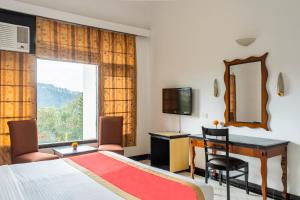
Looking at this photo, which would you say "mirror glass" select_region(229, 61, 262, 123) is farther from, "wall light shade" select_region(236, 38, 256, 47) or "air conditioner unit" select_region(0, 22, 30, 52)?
"air conditioner unit" select_region(0, 22, 30, 52)

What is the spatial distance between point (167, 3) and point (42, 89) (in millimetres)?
2994

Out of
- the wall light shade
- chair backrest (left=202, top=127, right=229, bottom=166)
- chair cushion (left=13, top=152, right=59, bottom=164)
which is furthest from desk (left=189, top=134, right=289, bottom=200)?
chair cushion (left=13, top=152, right=59, bottom=164)

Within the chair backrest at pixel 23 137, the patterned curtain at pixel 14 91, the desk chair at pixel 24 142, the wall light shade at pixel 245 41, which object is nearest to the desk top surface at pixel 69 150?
→ the desk chair at pixel 24 142

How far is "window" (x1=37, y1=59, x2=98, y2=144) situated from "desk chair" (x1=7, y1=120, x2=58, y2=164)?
397 mm

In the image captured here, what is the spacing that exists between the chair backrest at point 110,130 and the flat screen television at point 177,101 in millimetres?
989

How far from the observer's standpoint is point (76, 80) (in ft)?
15.5

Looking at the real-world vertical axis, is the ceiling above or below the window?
above

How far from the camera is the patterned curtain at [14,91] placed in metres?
3.65

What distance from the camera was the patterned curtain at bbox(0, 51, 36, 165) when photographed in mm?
3648

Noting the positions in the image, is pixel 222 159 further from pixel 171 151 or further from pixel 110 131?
pixel 110 131

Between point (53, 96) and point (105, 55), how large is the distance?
4.15 feet

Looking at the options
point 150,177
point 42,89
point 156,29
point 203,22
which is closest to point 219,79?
point 203,22

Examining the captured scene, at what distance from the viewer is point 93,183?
6.17 feet

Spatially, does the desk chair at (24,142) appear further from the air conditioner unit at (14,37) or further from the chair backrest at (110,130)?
the air conditioner unit at (14,37)
